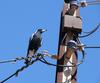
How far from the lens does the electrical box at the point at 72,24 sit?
701cm

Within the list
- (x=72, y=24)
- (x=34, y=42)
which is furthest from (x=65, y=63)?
(x=34, y=42)

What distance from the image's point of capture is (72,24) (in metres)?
7.06

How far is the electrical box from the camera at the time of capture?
7012 millimetres

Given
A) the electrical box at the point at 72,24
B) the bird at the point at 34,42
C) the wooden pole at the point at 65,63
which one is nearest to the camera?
the wooden pole at the point at 65,63

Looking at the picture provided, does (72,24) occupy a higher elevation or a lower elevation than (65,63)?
higher

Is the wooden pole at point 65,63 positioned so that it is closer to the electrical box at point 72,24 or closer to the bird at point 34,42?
the electrical box at point 72,24

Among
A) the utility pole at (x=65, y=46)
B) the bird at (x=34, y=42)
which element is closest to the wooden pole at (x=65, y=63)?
the utility pole at (x=65, y=46)

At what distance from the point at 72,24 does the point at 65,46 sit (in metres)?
0.44

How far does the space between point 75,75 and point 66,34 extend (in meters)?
0.74

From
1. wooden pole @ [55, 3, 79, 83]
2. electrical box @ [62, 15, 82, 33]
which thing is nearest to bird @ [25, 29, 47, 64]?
wooden pole @ [55, 3, 79, 83]

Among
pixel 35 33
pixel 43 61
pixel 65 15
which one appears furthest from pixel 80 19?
pixel 35 33

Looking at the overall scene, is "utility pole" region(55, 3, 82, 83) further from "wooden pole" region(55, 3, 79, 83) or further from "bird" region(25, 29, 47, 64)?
"bird" region(25, 29, 47, 64)

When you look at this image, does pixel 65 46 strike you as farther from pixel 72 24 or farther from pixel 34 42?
pixel 34 42

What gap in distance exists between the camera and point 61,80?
6457mm
